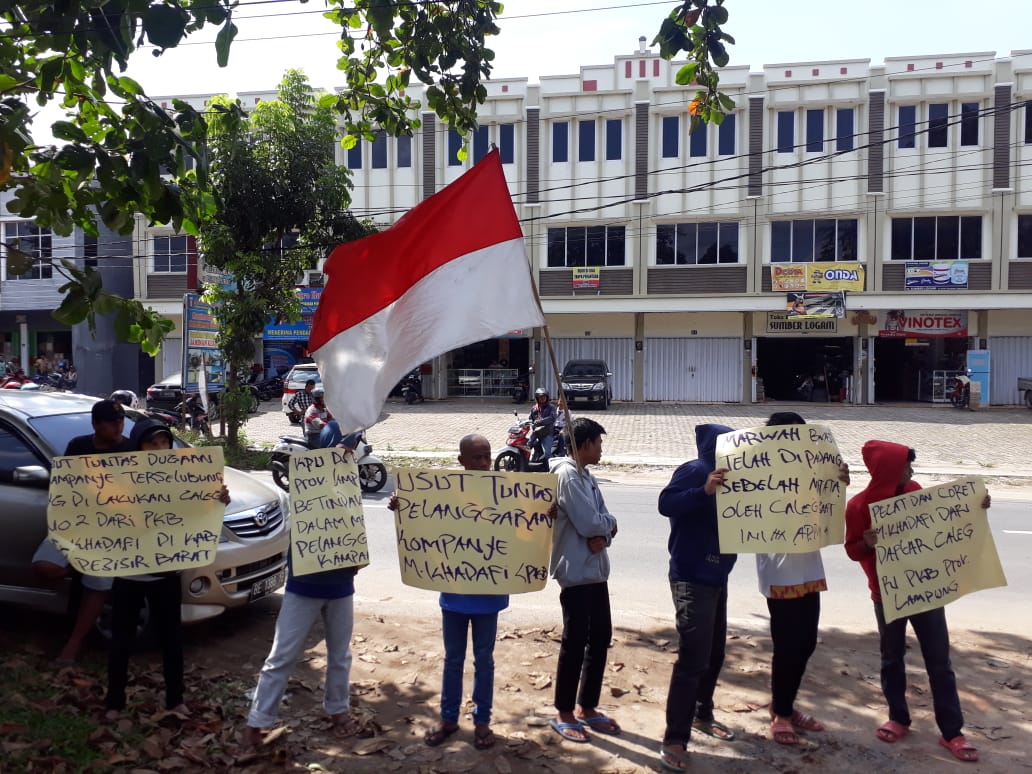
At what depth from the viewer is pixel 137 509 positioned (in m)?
4.55

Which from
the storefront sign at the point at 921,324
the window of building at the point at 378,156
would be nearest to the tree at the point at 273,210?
the window of building at the point at 378,156

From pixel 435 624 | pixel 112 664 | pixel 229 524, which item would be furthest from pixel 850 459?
pixel 112 664

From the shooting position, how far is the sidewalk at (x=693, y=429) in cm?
1778

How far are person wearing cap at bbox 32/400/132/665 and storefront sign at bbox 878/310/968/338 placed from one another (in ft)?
95.0

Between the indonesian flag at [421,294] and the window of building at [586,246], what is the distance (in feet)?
85.2

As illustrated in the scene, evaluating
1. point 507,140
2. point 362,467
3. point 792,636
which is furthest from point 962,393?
point 792,636

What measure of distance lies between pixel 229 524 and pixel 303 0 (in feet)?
15.9

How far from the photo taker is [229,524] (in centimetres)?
565

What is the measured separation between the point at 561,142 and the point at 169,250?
1599 cm

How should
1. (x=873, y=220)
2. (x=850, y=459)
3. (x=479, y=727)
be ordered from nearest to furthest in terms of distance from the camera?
(x=479, y=727), (x=850, y=459), (x=873, y=220)

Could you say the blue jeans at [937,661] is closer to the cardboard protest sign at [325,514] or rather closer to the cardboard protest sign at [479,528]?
the cardboard protest sign at [479,528]

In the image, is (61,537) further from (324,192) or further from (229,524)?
(324,192)

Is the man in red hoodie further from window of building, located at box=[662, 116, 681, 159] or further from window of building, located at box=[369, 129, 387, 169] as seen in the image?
window of building, located at box=[369, 129, 387, 169]

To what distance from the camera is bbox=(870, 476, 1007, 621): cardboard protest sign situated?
4168mm
